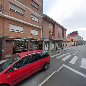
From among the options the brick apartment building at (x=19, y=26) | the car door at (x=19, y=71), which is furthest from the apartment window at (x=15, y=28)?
the car door at (x=19, y=71)

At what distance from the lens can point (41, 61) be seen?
9977 mm

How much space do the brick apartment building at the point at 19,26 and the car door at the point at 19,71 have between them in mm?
8770

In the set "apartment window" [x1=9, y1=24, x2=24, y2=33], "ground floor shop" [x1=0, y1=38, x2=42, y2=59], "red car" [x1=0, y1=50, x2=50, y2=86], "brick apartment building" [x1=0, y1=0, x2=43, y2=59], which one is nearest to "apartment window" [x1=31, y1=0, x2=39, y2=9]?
"brick apartment building" [x1=0, y1=0, x2=43, y2=59]

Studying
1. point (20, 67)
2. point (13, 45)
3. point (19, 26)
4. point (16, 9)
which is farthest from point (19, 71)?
point (16, 9)

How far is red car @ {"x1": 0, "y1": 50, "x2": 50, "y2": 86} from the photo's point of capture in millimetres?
6434

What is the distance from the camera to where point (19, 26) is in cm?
1961

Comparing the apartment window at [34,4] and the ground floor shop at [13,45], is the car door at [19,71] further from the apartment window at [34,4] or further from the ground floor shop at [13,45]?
the apartment window at [34,4]

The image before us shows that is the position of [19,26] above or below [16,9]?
below

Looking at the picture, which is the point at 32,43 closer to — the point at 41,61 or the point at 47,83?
the point at 41,61

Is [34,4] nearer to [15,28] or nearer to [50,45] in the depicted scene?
[15,28]

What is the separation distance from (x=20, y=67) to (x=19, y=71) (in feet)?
0.94

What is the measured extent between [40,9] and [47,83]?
71.7 ft

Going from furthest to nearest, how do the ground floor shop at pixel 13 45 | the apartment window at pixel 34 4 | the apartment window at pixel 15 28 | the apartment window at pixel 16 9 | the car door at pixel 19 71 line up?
the apartment window at pixel 34 4
the apartment window at pixel 16 9
the apartment window at pixel 15 28
the ground floor shop at pixel 13 45
the car door at pixel 19 71

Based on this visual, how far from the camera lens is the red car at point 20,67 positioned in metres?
6.43
